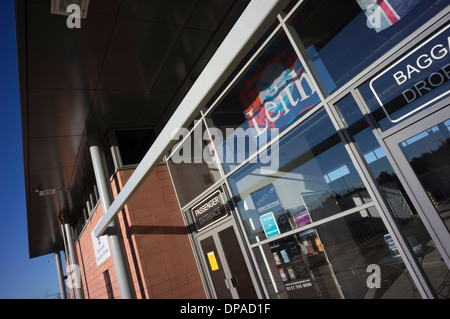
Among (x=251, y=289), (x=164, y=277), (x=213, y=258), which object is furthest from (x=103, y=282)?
(x=251, y=289)

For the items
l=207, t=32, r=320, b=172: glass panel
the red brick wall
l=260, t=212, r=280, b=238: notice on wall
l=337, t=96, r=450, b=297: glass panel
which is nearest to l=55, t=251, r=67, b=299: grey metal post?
the red brick wall

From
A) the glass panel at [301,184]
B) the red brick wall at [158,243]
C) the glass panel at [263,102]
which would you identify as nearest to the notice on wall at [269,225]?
the glass panel at [301,184]

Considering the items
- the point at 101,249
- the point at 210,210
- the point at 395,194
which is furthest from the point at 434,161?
the point at 101,249

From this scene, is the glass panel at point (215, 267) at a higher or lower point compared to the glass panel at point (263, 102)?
lower

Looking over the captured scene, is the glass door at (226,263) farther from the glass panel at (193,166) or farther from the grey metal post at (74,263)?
the grey metal post at (74,263)

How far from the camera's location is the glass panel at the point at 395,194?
2207 mm

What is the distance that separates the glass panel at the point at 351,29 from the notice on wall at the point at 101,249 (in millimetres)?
5824

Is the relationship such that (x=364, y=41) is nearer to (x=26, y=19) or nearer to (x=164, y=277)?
(x=26, y=19)

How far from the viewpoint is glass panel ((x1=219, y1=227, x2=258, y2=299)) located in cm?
424

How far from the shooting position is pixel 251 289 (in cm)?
417

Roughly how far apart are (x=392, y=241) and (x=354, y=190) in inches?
19.8

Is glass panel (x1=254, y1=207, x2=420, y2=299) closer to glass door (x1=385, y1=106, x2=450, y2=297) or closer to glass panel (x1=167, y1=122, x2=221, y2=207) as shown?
glass door (x1=385, y1=106, x2=450, y2=297)

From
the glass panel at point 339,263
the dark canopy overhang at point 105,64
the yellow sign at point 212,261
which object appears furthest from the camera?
the yellow sign at point 212,261

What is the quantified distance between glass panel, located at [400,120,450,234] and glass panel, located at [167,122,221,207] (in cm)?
276
